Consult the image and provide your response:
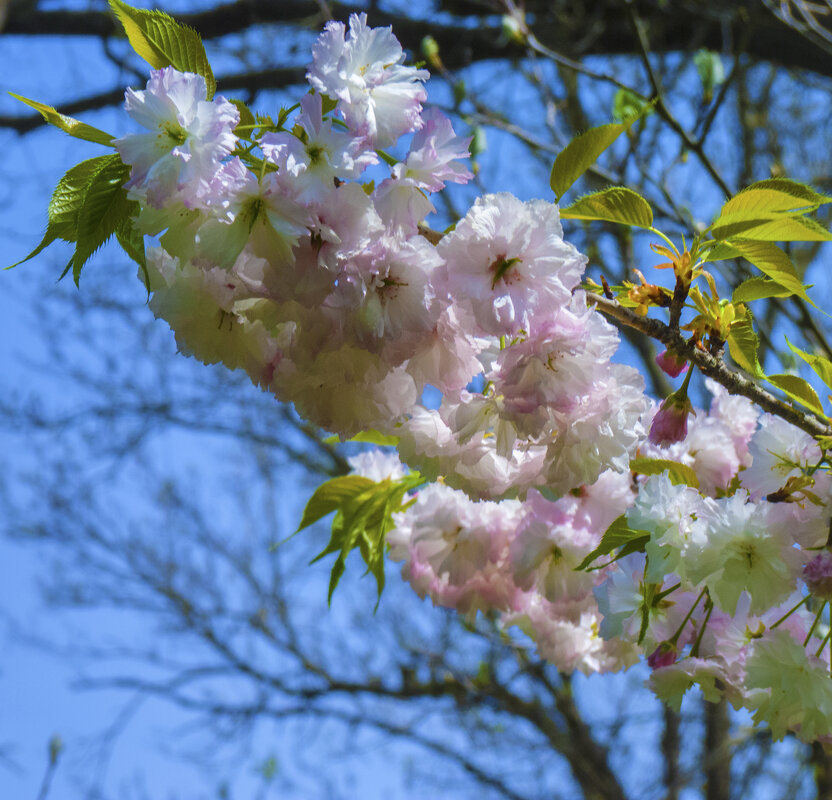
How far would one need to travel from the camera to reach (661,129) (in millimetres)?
3000

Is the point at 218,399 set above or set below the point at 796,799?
above

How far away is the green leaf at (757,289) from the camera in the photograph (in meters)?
0.72

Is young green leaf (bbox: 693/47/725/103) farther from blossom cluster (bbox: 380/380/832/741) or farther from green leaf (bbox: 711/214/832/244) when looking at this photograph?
green leaf (bbox: 711/214/832/244)

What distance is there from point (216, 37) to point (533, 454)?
2.91 meters

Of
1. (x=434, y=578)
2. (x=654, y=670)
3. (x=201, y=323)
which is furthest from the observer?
(x=434, y=578)

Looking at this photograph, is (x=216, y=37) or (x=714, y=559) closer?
(x=714, y=559)

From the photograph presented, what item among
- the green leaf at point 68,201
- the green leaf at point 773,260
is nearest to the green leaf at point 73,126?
the green leaf at point 68,201

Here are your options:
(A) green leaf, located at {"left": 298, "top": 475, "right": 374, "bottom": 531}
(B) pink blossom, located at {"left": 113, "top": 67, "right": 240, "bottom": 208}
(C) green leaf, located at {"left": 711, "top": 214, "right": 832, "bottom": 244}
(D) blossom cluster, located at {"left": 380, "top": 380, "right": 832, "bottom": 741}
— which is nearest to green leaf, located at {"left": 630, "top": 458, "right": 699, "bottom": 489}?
(D) blossom cluster, located at {"left": 380, "top": 380, "right": 832, "bottom": 741}

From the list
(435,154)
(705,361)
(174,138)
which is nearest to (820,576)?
(705,361)

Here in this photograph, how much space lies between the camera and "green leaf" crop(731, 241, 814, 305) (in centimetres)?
66

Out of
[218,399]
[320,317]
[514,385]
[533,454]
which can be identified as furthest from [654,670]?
[218,399]

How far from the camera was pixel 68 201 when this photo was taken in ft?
2.02

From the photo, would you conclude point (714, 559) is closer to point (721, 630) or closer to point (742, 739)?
point (721, 630)

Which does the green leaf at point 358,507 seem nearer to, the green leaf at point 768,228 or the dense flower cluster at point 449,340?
the dense flower cluster at point 449,340
